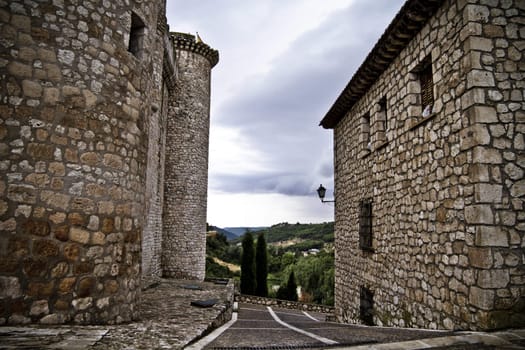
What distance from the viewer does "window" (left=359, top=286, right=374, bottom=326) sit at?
27.0 ft

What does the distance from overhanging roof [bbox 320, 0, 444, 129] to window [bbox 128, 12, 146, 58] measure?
431cm

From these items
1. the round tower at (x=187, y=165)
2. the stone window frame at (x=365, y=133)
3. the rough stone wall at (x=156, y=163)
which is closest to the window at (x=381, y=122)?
the stone window frame at (x=365, y=133)

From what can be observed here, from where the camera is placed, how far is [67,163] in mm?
4238

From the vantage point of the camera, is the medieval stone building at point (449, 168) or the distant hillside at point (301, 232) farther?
the distant hillside at point (301, 232)

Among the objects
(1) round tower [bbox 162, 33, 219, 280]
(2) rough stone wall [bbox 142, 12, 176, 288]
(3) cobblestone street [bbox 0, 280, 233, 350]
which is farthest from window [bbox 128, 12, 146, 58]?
(1) round tower [bbox 162, 33, 219, 280]

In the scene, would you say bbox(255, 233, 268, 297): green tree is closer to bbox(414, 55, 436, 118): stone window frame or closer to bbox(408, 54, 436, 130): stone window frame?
bbox(408, 54, 436, 130): stone window frame

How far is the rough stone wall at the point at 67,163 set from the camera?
12.8ft

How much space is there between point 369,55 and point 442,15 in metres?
2.27

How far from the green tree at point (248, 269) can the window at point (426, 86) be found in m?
22.7

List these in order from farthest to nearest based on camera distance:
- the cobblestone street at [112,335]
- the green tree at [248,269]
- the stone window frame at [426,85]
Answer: the green tree at [248,269] → the stone window frame at [426,85] → the cobblestone street at [112,335]

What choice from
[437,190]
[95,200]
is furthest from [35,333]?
[437,190]

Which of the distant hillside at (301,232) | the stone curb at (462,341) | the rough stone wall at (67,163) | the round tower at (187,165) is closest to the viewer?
the stone curb at (462,341)

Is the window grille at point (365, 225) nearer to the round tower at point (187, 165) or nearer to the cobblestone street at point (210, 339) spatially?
the cobblestone street at point (210, 339)

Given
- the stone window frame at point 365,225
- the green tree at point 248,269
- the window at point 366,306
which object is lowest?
the green tree at point 248,269
